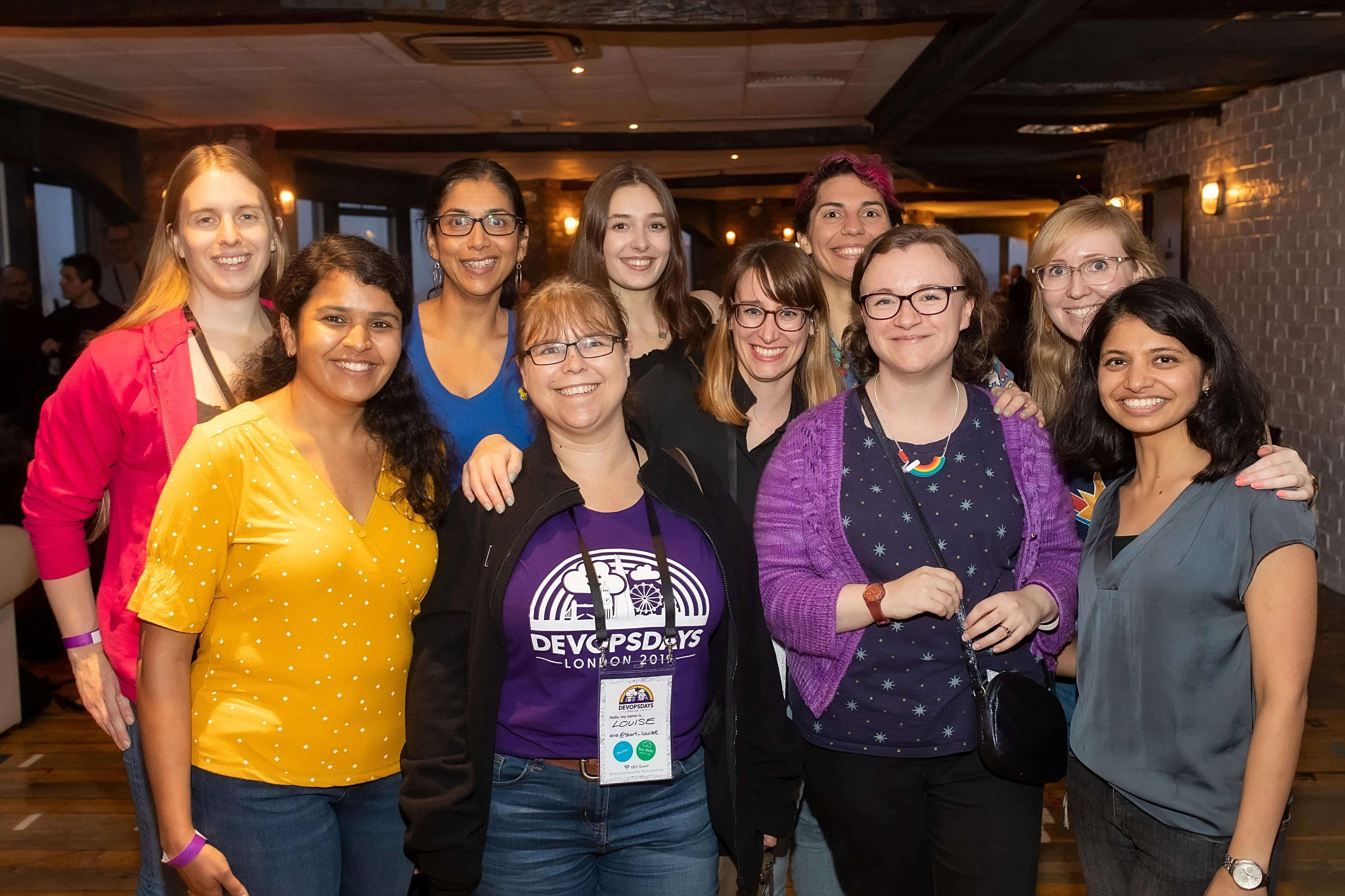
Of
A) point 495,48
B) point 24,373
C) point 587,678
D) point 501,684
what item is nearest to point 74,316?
point 24,373

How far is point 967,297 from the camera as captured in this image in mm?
2043

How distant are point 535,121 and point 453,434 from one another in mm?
7796

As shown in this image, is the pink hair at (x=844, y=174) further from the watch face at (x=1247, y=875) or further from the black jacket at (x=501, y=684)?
the watch face at (x=1247, y=875)

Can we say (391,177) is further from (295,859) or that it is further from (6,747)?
(295,859)

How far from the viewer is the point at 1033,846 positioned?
6.31ft

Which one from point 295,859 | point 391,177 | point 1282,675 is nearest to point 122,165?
point 391,177

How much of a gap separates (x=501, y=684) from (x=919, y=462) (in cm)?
90

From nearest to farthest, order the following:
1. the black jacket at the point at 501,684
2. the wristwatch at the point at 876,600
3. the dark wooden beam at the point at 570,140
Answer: the black jacket at the point at 501,684
the wristwatch at the point at 876,600
the dark wooden beam at the point at 570,140

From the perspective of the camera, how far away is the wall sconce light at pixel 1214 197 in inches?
305

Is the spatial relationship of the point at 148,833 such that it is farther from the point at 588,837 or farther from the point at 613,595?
the point at 613,595

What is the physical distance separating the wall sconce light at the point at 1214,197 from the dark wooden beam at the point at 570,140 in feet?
11.4

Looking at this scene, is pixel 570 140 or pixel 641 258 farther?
pixel 570 140

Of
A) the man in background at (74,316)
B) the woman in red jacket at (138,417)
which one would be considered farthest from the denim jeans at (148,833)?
the man in background at (74,316)

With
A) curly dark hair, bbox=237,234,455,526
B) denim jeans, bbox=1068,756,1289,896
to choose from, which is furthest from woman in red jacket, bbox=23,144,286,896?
denim jeans, bbox=1068,756,1289,896
